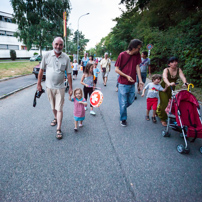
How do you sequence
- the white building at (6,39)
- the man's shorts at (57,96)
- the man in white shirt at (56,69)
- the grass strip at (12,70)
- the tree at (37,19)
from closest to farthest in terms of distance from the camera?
1. the man in white shirt at (56,69)
2. the man's shorts at (57,96)
3. the grass strip at (12,70)
4. the tree at (37,19)
5. the white building at (6,39)

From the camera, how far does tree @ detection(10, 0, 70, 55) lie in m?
24.1

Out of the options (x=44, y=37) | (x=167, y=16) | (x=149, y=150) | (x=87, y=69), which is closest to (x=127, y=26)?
(x=167, y=16)

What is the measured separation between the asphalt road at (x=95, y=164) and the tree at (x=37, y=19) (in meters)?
25.4

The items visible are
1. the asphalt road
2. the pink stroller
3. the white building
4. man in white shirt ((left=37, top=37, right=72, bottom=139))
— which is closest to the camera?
the asphalt road

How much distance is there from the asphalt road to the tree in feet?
83.3

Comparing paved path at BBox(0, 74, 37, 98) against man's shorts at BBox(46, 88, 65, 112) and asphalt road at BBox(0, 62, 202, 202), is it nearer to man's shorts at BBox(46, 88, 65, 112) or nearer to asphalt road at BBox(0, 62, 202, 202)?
asphalt road at BBox(0, 62, 202, 202)

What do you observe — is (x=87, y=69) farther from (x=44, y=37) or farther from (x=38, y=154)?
(x=44, y=37)

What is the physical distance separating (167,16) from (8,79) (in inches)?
728

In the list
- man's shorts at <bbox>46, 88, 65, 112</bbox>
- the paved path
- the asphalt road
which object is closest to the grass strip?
the paved path

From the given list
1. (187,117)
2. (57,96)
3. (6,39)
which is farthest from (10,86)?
(6,39)

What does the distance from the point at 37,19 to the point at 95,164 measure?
96.6 ft

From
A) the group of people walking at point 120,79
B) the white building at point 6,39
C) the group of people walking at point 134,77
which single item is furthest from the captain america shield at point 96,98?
the white building at point 6,39

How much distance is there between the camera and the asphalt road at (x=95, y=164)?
1.88 meters

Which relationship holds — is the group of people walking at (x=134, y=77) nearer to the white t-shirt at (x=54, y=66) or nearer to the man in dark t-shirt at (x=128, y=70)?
the man in dark t-shirt at (x=128, y=70)
